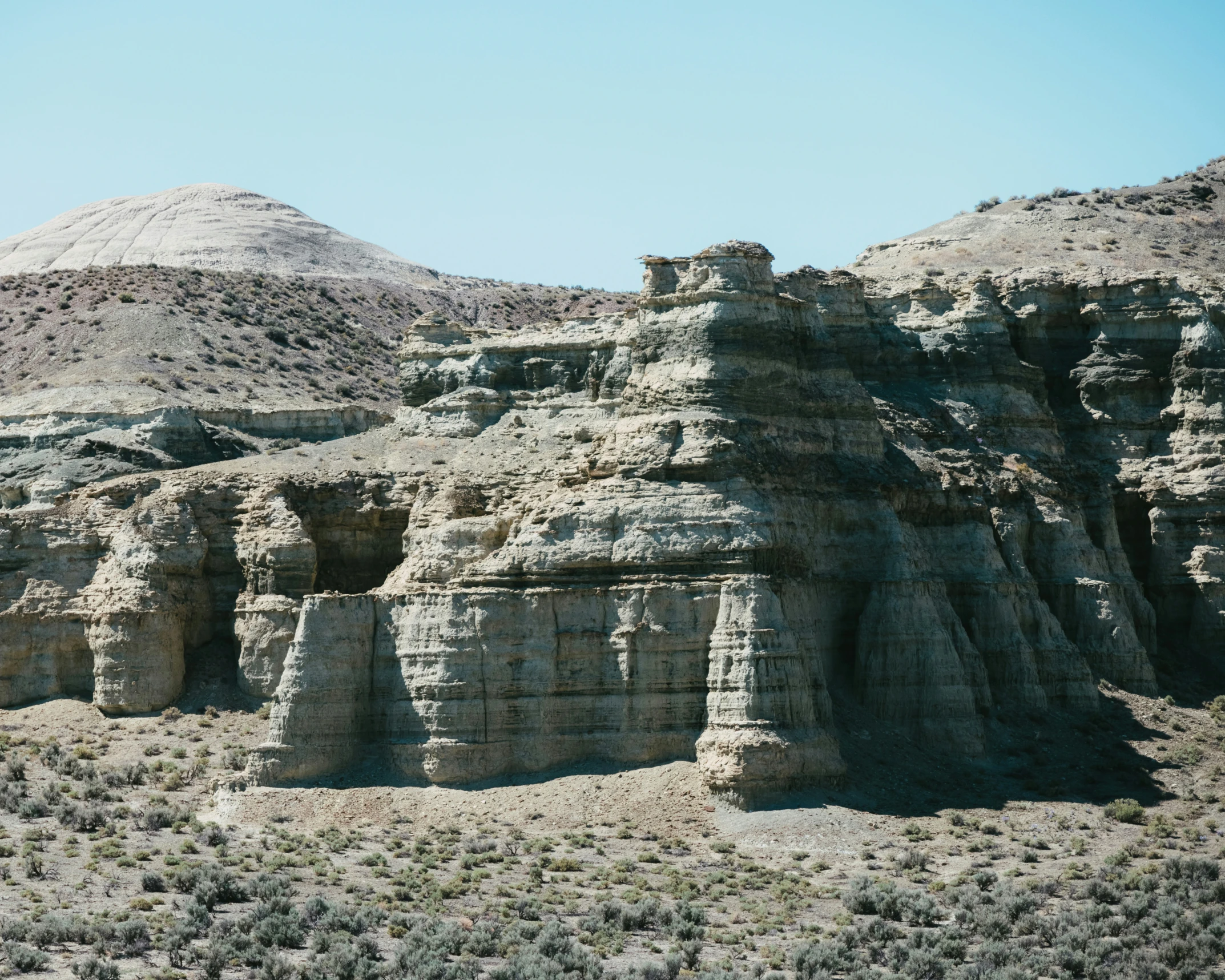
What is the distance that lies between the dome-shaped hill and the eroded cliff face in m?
58.3

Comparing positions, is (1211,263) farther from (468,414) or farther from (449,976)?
(449,976)

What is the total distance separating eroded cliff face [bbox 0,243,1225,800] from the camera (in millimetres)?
51469

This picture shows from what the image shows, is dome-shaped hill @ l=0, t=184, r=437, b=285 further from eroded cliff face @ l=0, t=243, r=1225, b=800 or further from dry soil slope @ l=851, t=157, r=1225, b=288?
eroded cliff face @ l=0, t=243, r=1225, b=800

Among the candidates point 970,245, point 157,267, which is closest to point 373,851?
point 970,245

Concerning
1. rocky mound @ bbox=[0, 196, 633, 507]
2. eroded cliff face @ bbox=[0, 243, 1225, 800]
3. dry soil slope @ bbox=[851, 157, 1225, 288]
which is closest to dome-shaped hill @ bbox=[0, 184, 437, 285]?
rocky mound @ bbox=[0, 196, 633, 507]

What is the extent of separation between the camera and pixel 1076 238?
95312 millimetres

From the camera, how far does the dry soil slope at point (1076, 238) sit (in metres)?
88.6

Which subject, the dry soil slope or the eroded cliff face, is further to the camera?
the dry soil slope

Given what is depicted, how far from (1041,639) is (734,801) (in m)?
17.1

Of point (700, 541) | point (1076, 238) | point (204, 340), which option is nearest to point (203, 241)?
point (204, 340)

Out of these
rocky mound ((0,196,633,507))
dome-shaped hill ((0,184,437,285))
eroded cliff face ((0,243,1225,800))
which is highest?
dome-shaped hill ((0,184,437,285))

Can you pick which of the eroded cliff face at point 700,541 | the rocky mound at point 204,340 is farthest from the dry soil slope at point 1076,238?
the rocky mound at point 204,340

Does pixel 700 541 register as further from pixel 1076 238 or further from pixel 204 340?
pixel 204 340

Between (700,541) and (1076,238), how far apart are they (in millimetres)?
48941
